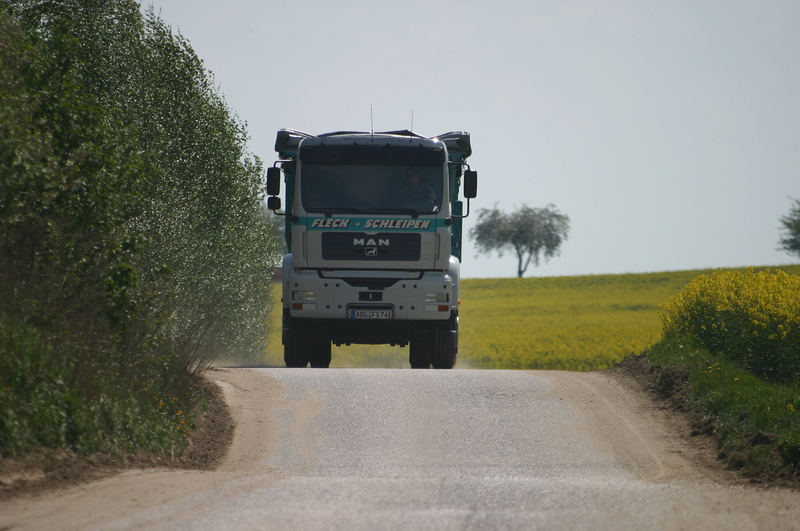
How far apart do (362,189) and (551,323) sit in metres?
25.5

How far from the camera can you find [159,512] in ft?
23.2

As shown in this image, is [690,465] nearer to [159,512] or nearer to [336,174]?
[159,512]

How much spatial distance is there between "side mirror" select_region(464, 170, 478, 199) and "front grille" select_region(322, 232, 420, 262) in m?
1.10

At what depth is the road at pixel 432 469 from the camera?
7.05m

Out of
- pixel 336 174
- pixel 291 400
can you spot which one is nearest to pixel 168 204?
pixel 336 174

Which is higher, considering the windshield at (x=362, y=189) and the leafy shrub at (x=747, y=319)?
the windshield at (x=362, y=189)

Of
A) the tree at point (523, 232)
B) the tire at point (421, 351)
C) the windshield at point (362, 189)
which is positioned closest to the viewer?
the windshield at point (362, 189)

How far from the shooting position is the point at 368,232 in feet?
55.3

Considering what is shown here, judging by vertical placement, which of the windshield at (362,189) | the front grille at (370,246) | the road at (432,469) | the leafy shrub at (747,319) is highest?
the windshield at (362,189)

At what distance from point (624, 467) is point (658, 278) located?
147 feet

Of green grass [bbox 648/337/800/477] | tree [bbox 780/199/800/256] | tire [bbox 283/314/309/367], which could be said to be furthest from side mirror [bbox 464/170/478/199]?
tree [bbox 780/199/800/256]

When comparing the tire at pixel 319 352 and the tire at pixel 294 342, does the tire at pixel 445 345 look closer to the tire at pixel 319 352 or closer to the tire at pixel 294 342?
the tire at pixel 319 352

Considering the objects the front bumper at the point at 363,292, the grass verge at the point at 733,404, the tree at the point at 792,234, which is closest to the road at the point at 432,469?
the grass verge at the point at 733,404

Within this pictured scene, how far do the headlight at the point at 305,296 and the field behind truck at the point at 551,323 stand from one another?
22.4 feet
